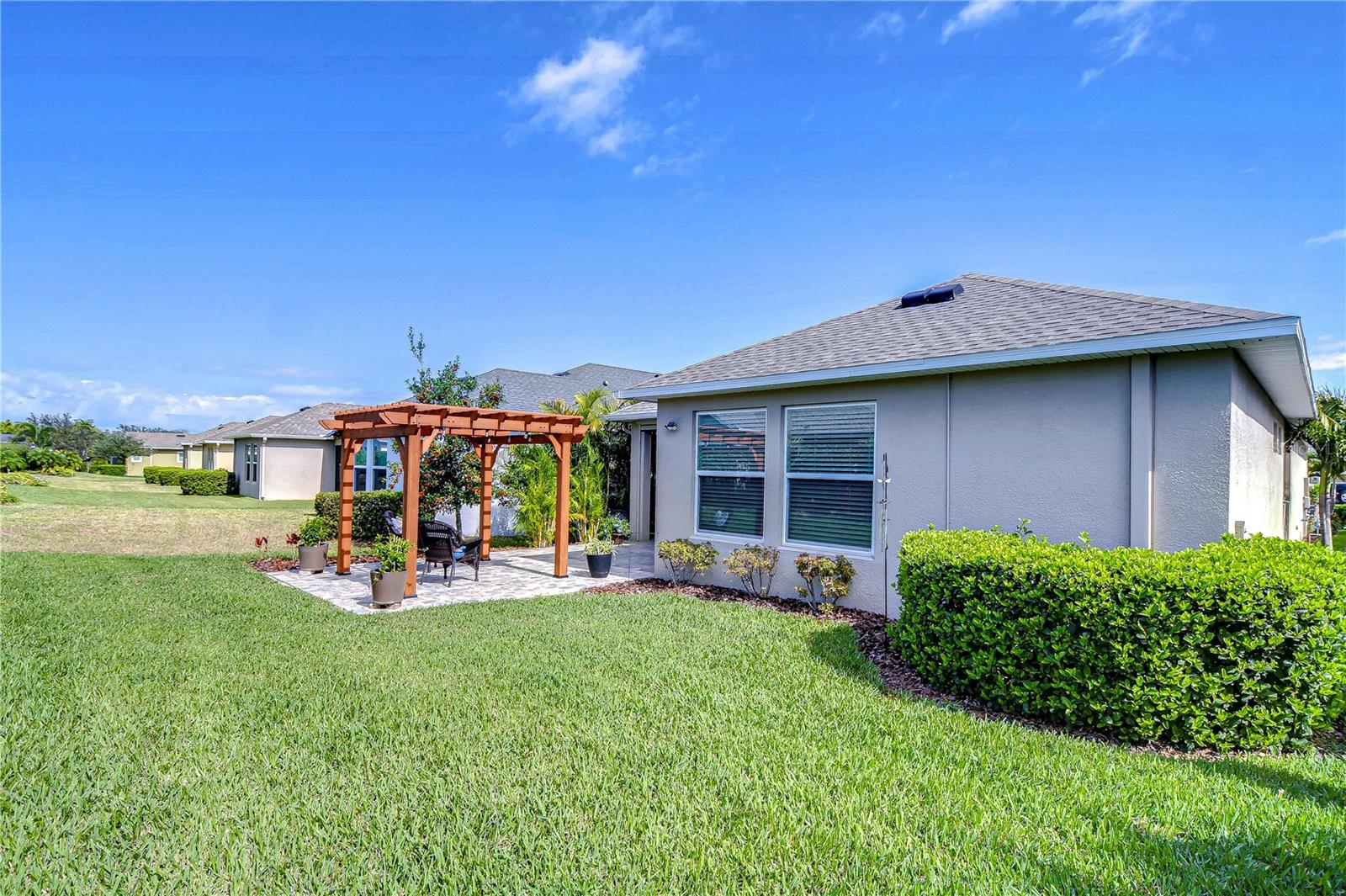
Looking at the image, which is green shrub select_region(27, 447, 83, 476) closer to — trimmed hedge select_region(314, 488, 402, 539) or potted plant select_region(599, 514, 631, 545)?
trimmed hedge select_region(314, 488, 402, 539)

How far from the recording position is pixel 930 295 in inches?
395

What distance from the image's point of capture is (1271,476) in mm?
9547

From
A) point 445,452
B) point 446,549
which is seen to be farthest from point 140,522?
point 446,549

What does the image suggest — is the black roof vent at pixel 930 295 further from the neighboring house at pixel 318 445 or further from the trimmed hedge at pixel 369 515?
the neighboring house at pixel 318 445

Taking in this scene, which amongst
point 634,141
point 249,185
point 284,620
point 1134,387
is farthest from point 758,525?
point 249,185

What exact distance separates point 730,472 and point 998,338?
161 inches

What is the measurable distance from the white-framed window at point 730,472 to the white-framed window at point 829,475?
1.63ft

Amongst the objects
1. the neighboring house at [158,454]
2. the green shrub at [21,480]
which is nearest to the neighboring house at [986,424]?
the green shrub at [21,480]

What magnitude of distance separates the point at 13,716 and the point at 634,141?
507 inches

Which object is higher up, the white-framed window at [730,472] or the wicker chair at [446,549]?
the white-framed window at [730,472]

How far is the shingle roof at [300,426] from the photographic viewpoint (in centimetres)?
2775

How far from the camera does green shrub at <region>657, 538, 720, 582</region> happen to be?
968 cm

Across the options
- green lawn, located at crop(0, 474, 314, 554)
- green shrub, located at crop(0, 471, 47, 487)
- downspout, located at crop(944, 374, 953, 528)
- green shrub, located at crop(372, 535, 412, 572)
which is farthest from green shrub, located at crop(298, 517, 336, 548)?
green shrub, located at crop(0, 471, 47, 487)

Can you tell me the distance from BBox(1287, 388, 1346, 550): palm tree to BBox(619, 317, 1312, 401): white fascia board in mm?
14256
